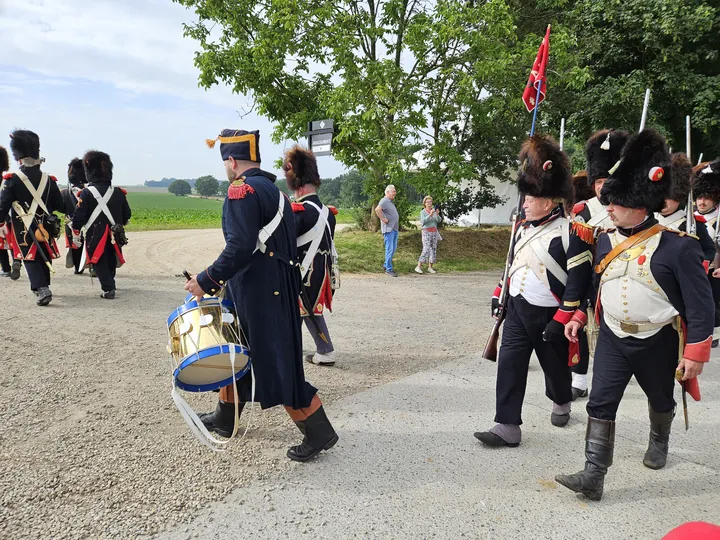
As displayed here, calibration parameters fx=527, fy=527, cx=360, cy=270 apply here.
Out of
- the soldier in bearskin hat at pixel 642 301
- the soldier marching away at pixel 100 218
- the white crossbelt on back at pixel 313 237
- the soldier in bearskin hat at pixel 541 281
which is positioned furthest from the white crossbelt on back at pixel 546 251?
the soldier marching away at pixel 100 218

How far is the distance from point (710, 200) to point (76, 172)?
32.8ft

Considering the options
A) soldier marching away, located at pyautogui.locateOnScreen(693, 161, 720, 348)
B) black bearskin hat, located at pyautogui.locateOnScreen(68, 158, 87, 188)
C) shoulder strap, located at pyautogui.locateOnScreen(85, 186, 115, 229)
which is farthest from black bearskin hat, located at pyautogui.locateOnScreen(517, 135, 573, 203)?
black bearskin hat, located at pyautogui.locateOnScreen(68, 158, 87, 188)

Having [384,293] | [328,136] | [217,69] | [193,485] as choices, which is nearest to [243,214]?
[193,485]

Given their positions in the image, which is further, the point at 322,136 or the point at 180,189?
the point at 180,189

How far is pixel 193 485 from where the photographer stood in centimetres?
299

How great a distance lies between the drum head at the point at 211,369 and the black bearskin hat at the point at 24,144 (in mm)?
5904

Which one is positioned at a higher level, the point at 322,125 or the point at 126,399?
the point at 322,125

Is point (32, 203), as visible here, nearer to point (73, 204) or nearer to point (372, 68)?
point (73, 204)

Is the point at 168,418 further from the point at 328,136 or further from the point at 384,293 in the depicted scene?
the point at 328,136

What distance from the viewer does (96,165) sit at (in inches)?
305

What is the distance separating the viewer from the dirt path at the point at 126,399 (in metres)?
2.80

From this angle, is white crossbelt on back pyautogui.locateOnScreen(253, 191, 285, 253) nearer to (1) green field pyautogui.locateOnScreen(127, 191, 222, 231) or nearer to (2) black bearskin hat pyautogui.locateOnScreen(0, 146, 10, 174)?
(2) black bearskin hat pyautogui.locateOnScreen(0, 146, 10, 174)

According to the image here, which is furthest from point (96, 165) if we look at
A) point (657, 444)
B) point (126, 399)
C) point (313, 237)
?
point (657, 444)

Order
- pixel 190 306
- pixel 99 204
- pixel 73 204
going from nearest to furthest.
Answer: pixel 190 306
pixel 99 204
pixel 73 204
